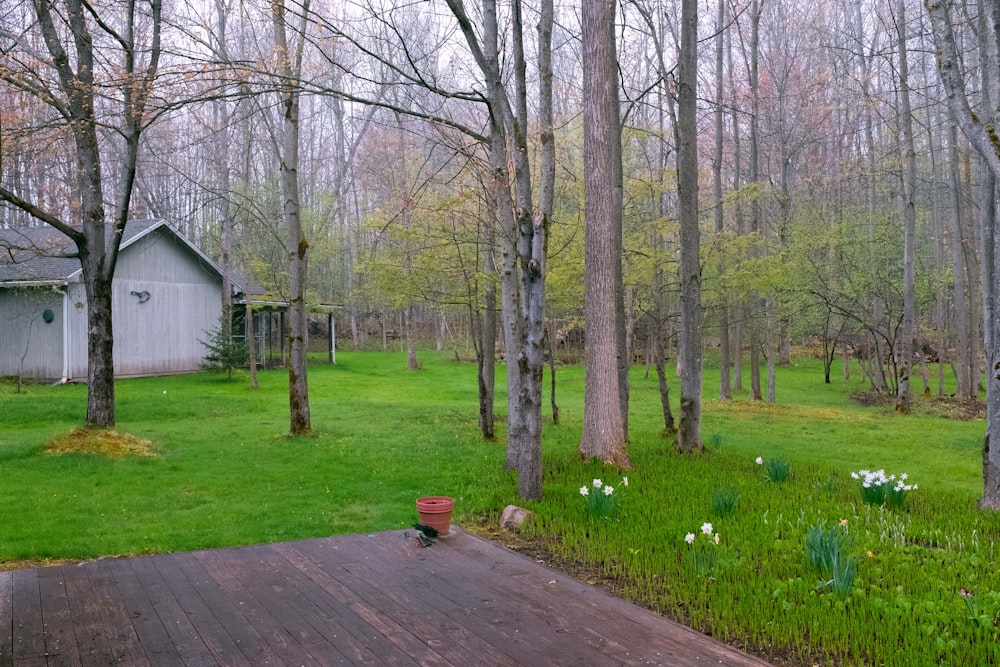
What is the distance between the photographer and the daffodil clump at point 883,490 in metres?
5.81

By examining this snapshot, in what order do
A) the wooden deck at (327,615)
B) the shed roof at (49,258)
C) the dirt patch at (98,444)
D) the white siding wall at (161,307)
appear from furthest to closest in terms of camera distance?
1. the white siding wall at (161,307)
2. the shed roof at (49,258)
3. the dirt patch at (98,444)
4. the wooden deck at (327,615)

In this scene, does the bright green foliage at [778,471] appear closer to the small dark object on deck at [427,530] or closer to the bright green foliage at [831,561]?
the bright green foliage at [831,561]

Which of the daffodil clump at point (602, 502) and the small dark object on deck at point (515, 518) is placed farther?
the small dark object on deck at point (515, 518)

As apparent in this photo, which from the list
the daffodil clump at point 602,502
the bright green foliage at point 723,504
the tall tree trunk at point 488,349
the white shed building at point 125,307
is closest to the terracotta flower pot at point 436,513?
the daffodil clump at point 602,502

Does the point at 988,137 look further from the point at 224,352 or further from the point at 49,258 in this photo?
the point at 224,352

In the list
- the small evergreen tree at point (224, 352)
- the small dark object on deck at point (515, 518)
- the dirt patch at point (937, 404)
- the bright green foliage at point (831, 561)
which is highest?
the small evergreen tree at point (224, 352)

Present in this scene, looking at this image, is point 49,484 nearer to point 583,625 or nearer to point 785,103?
point 583,625

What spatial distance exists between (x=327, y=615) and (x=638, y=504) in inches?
119

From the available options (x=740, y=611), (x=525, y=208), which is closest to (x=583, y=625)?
(x=740, y=611)

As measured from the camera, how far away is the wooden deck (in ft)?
10.4

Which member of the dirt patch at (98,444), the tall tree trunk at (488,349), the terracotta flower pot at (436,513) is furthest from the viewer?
the tall tree trunk at (488,349)

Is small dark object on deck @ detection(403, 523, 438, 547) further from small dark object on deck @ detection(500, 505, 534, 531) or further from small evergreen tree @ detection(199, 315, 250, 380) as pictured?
small evergreen tree @ detection(199, 315, 250, 380)

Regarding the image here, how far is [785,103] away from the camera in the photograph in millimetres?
19875

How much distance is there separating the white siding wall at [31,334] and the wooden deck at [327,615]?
51.8 feet
